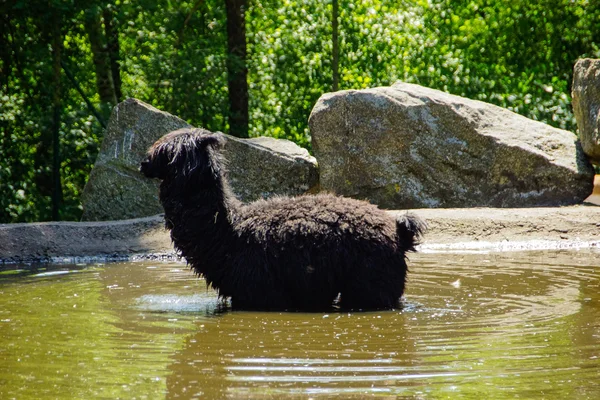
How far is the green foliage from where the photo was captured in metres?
15.3

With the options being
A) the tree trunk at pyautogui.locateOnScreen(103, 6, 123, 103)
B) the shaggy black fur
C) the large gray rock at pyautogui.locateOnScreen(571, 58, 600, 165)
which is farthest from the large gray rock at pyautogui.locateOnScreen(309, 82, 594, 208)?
the tree trunk at pyautogui.locateOnScreen(103, 6, 123, 103)

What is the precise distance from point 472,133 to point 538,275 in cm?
469

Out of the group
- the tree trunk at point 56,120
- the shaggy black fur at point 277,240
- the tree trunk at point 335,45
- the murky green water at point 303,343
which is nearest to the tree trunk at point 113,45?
the tree trunk at point 56,120

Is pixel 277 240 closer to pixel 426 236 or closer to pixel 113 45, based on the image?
pixel 426 236

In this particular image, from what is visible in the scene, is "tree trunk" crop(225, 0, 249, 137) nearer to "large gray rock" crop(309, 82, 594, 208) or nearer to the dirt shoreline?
"large gray rock" crop(309, 82, 594, 208)

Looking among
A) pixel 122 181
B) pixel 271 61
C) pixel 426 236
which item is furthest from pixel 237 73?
pixel 426 236

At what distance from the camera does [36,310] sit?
21.6 feet

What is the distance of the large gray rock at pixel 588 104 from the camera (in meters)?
12.2

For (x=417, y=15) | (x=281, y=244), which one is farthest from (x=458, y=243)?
(x=417, y=15)

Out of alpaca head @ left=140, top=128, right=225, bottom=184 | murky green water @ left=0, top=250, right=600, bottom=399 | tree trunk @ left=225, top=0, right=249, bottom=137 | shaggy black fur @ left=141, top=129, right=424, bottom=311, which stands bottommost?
murky green water @ left=0, top=250, right=600, bottom=399

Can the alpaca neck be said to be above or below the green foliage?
below

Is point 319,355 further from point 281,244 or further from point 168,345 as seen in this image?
point 281,244

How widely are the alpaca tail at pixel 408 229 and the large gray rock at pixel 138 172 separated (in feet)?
18.3

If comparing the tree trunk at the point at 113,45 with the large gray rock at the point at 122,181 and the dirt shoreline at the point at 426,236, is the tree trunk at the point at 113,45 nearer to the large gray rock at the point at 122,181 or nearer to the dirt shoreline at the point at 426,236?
the large gray rock at the point at 122,181
